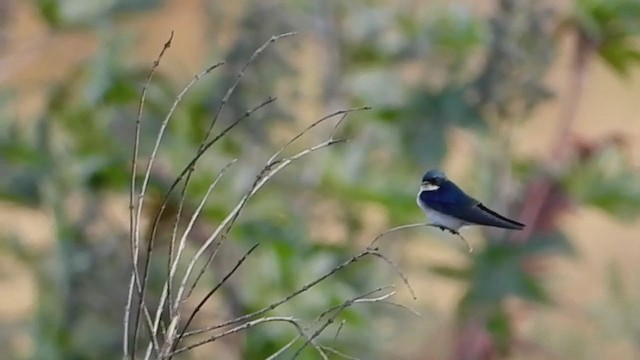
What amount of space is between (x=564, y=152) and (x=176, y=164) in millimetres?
285

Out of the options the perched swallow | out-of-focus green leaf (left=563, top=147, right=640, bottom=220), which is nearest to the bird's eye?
the perched swallow

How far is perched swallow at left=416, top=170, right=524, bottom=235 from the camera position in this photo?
1.02 feet

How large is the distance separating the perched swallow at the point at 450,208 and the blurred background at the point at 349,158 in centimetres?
28

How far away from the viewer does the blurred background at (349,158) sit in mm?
767

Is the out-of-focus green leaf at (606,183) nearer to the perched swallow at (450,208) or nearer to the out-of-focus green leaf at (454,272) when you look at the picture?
the out-of-focus green leaf at (454,272)

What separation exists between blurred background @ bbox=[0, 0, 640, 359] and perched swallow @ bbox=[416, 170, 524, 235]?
278 millimetres

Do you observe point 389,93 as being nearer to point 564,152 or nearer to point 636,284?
point 564,152

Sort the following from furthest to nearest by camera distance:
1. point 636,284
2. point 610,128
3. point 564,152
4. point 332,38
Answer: point 636,284
point 610,128
point 332,38
point 564,152

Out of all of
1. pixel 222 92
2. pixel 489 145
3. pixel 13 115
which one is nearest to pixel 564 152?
pixel 489 145

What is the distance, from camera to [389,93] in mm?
864

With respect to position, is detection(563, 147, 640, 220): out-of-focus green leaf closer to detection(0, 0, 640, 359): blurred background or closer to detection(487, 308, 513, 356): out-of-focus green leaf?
detection(0, 0, 640, 359): blurred background

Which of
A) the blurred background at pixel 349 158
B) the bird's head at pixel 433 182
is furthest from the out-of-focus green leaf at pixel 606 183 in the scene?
the bird's head at pixel 433 182

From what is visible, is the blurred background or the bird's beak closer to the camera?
the bird's beak

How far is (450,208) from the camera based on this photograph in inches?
12.7
